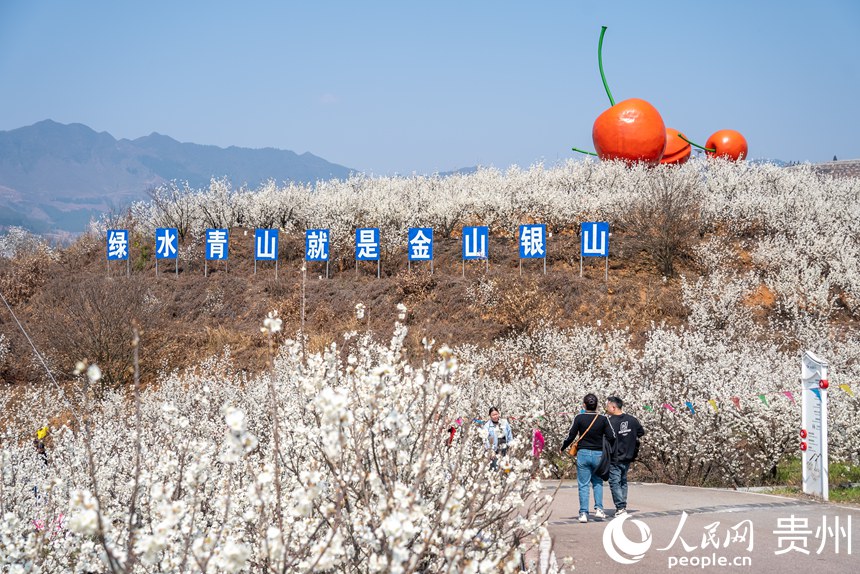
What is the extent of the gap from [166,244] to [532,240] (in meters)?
12.4

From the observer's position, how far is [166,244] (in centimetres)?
2644

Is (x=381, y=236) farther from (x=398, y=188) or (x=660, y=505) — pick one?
(x=660, y=505)

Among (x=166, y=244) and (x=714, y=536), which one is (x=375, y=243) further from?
(x=714, y=536)

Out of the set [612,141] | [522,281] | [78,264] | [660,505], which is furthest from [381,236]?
[660,505]

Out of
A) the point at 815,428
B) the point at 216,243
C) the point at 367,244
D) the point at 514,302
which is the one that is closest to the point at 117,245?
the point at 216,243

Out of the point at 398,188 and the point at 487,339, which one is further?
the point at 398,188

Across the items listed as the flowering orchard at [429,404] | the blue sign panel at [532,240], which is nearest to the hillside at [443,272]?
the flowering orchard at [429,404]

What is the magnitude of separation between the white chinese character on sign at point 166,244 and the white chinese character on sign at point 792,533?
73.0 ft

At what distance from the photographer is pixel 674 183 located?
28094 millimetres

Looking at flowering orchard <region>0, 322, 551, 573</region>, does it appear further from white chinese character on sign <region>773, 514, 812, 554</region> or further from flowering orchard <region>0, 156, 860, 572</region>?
white chinese character on sign <region>773, 514, 812, 554</region>

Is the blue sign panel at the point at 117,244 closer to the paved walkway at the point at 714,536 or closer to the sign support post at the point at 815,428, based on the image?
the paved walkway at the point at 714,536

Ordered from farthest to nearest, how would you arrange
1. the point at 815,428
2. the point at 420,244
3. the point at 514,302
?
the point at 420,244 < the point at 514,302 < the point at 815,428

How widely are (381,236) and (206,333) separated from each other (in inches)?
301

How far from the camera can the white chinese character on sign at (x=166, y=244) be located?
26359 millimetres
